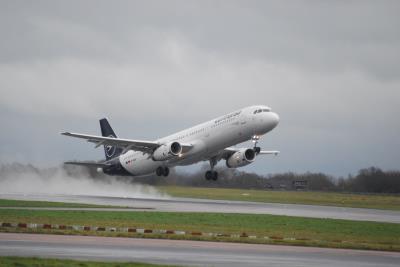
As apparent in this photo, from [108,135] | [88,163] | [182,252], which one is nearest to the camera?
[182,252]

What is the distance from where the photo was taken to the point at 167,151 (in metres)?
68.4

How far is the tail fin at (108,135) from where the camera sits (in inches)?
3216

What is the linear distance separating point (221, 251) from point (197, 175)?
62747 mm

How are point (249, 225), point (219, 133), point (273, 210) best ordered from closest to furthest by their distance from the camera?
point (249, 225) < point (273, 210) < point (219, 133)

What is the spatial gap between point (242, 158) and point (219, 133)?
6.45m

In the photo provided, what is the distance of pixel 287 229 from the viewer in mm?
40812

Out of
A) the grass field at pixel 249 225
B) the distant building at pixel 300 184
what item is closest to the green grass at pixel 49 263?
the grass field at pixel 249 225

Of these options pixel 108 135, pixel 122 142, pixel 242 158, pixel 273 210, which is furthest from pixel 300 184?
pixel 273 210

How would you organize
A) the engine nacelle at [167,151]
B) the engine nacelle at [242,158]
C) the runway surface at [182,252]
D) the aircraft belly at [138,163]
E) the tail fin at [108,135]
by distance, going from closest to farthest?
the runway surface at [182,252] < the engine nacelle at [167,151] < the engine nacelle at [242,158] < the aircraft belly at [138,163] < the tail fin at [108,135]

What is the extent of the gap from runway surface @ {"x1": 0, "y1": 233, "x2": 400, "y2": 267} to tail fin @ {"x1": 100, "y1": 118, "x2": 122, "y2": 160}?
49.8 metres

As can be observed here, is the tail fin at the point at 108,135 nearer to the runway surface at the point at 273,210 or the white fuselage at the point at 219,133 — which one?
the white fuselage at the point at 219,133

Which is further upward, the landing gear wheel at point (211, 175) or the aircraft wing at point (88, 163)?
the aircraft wing at point (88, 163)

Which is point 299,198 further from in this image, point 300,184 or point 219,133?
point 300,184

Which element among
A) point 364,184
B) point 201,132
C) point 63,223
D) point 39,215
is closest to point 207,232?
point 63,223
